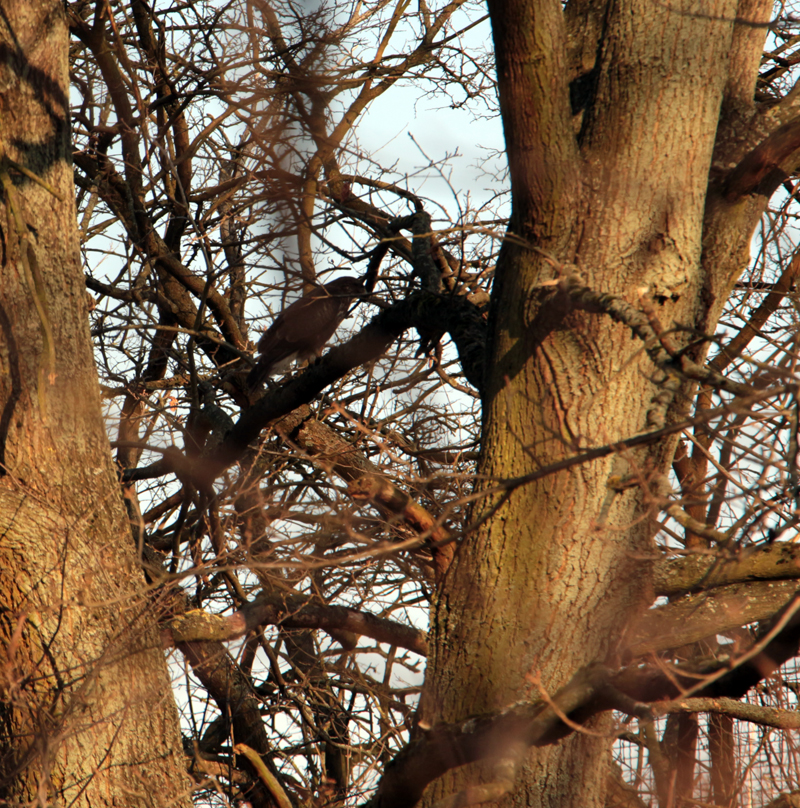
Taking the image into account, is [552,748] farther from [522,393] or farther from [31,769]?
[31,769]

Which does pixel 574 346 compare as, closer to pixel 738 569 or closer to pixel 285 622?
pixel 738 569

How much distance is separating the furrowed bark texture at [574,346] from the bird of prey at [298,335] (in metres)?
2.06

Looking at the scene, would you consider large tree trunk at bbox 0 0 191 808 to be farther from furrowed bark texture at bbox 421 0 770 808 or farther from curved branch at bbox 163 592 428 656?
furrowed bark texture at bbox 421 0 770 808

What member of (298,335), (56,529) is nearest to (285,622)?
(56,529)

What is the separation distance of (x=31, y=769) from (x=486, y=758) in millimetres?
1363

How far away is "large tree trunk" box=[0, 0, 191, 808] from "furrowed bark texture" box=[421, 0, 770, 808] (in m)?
0.97

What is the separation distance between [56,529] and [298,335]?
2.88 meters

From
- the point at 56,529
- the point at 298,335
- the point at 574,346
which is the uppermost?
the point at 298,335

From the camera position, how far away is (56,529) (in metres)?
2.64

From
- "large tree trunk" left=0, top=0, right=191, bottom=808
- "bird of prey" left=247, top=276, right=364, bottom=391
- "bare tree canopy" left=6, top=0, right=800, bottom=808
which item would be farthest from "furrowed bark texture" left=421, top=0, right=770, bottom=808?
"bird of prey" left=247, top=276, right=364, bottom=391

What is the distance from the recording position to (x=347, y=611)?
11.7 feet

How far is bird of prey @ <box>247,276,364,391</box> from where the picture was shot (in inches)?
185

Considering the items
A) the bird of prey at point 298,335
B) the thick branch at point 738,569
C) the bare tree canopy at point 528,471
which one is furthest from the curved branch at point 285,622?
the bird of prey at point 298,335

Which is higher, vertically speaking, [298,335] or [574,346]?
[298,335]
